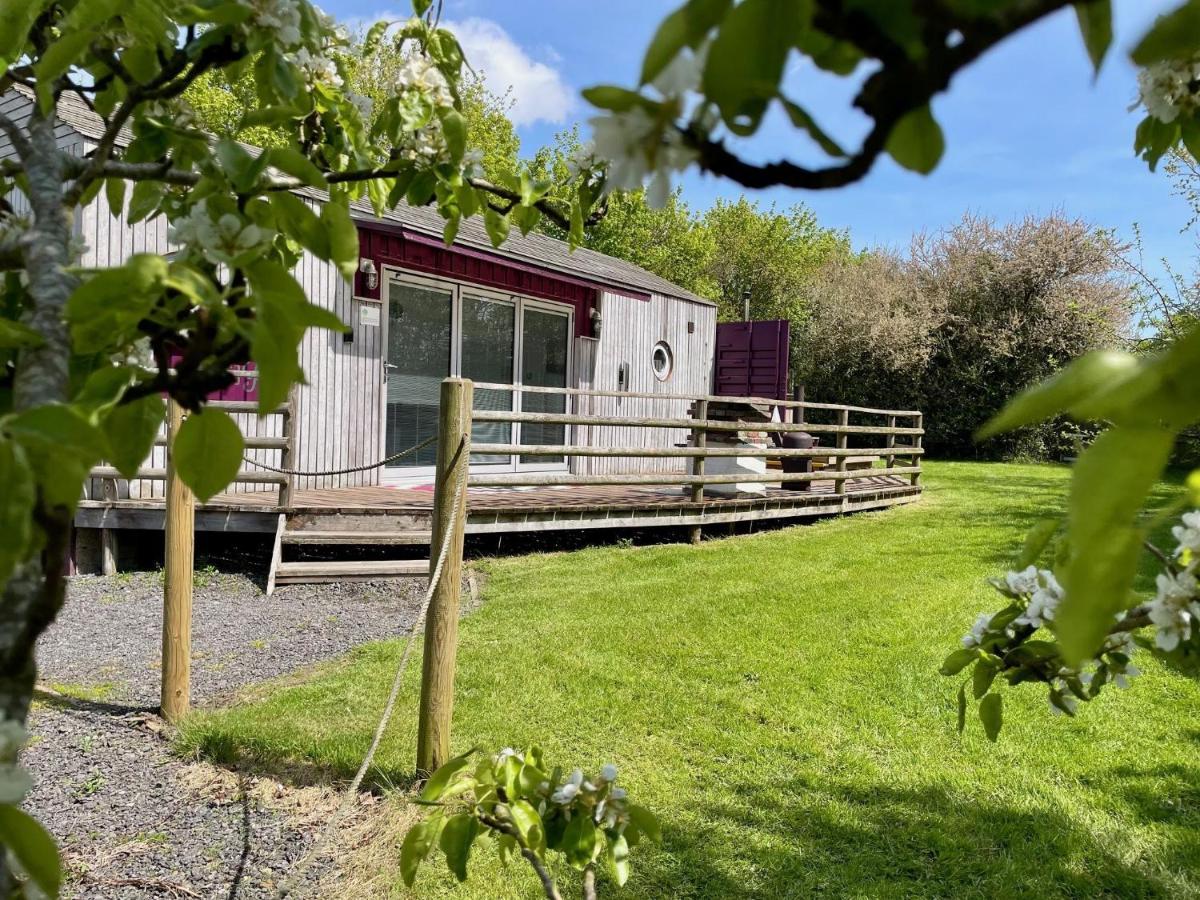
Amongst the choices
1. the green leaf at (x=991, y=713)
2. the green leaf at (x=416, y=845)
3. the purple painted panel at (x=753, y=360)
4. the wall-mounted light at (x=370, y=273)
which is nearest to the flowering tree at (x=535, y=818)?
the green leaf at (x=416, y=845)

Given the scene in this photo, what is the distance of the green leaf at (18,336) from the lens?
495 mm

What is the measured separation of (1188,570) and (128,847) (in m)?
2.93

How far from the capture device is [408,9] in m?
1.53

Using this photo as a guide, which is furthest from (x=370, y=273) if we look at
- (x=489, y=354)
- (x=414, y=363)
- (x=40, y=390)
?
(x=40, y=390)

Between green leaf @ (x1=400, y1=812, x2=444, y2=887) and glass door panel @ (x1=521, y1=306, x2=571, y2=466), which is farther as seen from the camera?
glass door panel @ (x1=521, y1=306, x2=571, y2=466)

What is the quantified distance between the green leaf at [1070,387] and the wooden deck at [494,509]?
5.10 metres

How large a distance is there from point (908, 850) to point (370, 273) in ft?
21.0

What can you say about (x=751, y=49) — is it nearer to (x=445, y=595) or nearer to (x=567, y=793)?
(x=567, y=793)

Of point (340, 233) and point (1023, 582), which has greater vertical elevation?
point (340, 233)

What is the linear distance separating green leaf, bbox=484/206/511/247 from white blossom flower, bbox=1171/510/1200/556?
1.19 metres

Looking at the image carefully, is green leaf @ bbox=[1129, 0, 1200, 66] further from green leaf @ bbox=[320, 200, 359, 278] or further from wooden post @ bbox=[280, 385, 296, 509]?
wooden post @ bbox=[280, 385, 296, 509]

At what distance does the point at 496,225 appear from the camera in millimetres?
1521

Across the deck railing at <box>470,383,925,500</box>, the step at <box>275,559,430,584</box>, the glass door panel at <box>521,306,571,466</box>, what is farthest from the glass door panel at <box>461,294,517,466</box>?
the step at <box>275,559,430,584</box>

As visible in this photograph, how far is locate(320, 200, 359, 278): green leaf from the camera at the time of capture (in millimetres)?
691
